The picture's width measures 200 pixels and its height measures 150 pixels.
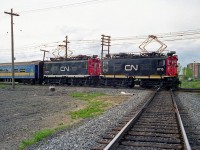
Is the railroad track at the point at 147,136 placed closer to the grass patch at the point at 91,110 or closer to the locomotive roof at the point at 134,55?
the grass patch at the point at 91,110

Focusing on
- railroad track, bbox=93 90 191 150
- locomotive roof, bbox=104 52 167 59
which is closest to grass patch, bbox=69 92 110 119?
railroad track, bbox=93 90 191 150

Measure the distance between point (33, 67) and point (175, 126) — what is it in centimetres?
3567

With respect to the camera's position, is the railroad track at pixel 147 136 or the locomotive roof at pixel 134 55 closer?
the railroad track at pixel 147 136

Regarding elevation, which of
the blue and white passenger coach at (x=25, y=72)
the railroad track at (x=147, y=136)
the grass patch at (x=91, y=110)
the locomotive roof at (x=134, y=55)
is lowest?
the grass patch at (x=91, y=110)

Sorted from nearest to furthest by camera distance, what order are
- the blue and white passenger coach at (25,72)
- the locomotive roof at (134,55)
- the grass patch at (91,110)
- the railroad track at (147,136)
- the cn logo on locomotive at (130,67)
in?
the railroad track at (147,136), the grass patch at (91,110), the locomotive roof at (134,55), the cn logo on locomotive at (130,67), the blue and white passenger coach at (25,72)

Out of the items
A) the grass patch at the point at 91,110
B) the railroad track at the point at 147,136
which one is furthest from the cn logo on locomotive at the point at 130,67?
the railroad track at the point at 147,136

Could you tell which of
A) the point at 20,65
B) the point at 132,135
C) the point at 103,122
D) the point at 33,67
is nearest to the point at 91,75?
the point at 33,67

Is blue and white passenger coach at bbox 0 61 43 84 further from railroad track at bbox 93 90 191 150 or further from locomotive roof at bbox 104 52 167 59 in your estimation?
railroad track at bbox 93 90 191 150

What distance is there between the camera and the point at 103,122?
10.4 meters

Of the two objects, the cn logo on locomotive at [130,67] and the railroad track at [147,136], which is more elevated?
the cn logo on locomotive at [130,67]

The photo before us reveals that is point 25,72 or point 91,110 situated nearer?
point 91,110

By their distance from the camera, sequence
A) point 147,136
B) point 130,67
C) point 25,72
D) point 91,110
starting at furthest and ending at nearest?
point 25,72 → point 130,67 → point 91,110 → point 147,136

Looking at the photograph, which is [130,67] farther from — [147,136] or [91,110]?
[147,136]

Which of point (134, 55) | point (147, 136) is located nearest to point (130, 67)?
point (134, 55)
